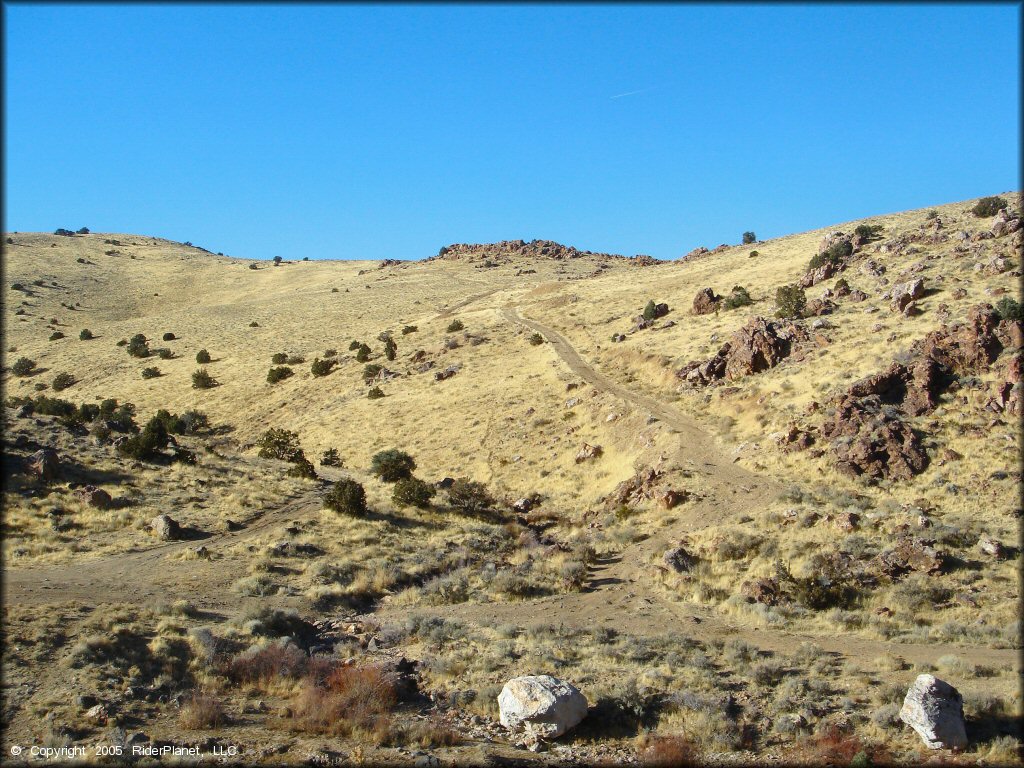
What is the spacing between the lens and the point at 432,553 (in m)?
22.8

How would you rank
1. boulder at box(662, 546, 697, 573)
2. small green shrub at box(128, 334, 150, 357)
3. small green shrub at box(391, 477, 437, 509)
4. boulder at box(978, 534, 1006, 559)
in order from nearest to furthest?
boulder at box(978, 534, 1006, 559)
boulder at box(662, 546, 697, 573)
small green shrub at box(391, 477, 437, 509)
small green shrub at box(128, 334, 150, 357)

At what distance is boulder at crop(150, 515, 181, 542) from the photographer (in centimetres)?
2142

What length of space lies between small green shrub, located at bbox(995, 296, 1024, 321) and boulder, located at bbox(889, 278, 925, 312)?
20.3ft

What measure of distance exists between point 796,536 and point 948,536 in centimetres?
408

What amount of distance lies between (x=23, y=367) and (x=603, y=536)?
55.4 m

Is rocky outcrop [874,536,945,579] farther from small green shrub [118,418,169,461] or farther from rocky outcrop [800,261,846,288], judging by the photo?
rocky outcrop [800,261,846,288]

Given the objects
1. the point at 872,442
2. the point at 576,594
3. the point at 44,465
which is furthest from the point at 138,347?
the point at 872,442

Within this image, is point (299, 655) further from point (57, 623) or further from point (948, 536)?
point (948, 536)

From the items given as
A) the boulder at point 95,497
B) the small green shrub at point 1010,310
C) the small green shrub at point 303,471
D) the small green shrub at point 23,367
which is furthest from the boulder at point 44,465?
the small green shrub at point 23,367

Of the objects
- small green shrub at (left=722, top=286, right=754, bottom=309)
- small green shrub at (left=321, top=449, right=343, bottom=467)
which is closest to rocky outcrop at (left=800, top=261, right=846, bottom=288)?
small green shrub at (left=722, top=286, right=754, bottom=309)

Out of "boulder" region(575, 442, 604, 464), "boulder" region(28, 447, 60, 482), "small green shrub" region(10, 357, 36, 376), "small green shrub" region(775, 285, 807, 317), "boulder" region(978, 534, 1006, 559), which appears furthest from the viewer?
"small green shrub" region(10, 357, 36, 376)

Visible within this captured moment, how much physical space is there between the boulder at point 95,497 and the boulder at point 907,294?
35663 mm

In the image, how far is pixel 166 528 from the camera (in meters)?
21.5

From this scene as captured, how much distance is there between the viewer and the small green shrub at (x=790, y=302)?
1528 inches
